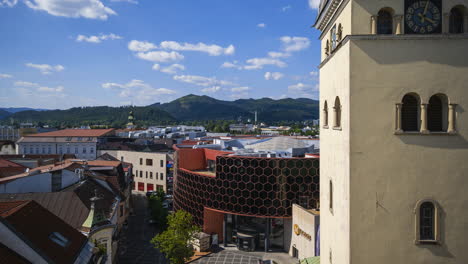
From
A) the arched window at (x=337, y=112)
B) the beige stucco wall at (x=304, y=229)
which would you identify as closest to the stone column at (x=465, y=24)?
the arched window at (x=337, y=112)

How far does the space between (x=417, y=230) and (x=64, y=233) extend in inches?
764

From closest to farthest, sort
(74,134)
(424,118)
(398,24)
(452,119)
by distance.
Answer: (452,119)
(424,118)
(398,24)
(74,134)

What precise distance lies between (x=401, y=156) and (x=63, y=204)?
29.2 meters

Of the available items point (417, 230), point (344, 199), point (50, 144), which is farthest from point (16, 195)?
point (50, 144)

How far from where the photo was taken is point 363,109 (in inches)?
549

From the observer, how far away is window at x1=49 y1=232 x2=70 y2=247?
2064cm

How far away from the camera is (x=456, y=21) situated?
553 inches

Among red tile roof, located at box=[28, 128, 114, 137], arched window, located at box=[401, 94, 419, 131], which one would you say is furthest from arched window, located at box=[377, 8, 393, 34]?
red tile roof, located at box=[28, 128, 114, 137]

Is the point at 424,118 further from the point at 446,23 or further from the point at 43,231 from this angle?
the point at 43,231

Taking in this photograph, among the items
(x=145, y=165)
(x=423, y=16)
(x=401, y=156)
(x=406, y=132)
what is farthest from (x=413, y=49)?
(x=145, y=165)

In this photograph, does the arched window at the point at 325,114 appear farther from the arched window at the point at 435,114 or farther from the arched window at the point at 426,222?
the arched window at the point at 426,222

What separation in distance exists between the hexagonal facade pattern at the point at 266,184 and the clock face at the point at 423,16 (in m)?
34.4

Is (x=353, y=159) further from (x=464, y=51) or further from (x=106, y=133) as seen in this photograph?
(x=106, y=133)

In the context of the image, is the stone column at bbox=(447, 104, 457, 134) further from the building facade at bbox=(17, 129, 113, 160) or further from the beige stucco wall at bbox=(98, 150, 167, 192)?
the building facade at bbox=(17, 129, 113, 160)
